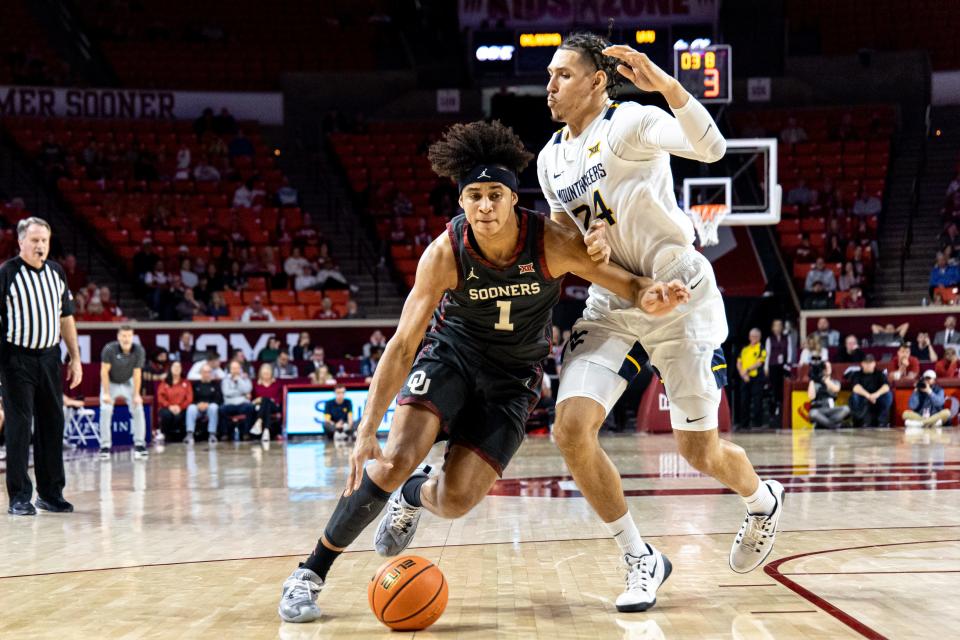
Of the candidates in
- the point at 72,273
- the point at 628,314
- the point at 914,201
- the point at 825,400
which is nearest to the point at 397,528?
the point at 628,314

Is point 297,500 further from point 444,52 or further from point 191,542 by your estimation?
point 444,52

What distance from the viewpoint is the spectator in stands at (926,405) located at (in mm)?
15422

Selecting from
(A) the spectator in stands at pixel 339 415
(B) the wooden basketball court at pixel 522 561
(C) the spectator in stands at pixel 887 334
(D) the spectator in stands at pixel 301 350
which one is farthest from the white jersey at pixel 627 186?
(C) the spectator in stands at pixel 887 334

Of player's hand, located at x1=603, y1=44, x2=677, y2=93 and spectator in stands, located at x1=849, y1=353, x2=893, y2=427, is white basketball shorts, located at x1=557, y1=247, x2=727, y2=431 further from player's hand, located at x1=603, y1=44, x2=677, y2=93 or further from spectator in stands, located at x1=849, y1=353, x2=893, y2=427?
spectator in stands, located at x1=849, y1=353, x2=893, y2=427

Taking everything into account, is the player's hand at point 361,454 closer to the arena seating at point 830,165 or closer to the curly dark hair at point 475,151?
the curly dark hair at point 475,151

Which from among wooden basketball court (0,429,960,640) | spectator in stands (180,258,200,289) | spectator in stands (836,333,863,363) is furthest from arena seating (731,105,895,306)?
wooden basketball court (0,429,960,640)

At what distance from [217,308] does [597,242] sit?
48.3ft

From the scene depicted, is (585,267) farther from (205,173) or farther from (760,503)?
(205,173)

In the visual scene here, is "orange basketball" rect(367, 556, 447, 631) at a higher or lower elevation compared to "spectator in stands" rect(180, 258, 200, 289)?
lower

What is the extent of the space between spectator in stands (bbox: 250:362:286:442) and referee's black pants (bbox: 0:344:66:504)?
7.82m

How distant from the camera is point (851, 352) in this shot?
16.8m

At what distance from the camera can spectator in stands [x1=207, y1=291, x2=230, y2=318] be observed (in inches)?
715

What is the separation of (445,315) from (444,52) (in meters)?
21.8

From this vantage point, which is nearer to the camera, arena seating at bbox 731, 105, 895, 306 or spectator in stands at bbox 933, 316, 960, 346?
spectator in stands at bbox 933, 316, 960, 346
